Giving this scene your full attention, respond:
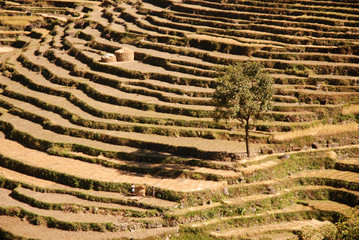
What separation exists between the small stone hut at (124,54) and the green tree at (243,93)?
49.1 feet

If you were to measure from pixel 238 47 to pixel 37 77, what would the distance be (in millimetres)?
16131

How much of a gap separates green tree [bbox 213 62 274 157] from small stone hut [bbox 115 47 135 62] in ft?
49.1

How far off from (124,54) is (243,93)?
16.6 meters

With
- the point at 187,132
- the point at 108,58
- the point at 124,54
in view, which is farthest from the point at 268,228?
the point at 108,58

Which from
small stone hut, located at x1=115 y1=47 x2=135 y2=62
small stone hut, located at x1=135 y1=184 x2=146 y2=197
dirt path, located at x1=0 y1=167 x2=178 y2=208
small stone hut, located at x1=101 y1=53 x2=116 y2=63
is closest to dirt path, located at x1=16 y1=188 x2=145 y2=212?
dirt path, located at x1=0 y1=167 x2=178 y2=208

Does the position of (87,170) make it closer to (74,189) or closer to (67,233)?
(74,189)

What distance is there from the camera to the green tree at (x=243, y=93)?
25109mm

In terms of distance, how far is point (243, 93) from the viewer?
82.1ft

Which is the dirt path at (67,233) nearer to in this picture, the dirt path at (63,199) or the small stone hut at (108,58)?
the dirt path at (63,199)

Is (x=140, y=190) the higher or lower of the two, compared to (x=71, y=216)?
higher

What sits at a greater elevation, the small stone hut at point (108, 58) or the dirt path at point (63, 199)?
the small stone hut at point (108, 58)

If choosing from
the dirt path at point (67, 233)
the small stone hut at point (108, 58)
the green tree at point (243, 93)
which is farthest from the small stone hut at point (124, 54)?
the dirt path at point (67, 233)

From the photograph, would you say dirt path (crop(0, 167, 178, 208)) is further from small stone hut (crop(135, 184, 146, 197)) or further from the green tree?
the green tree

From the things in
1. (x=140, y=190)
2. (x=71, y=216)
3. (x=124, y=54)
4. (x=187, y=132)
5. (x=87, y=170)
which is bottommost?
(x=71, y=216)
